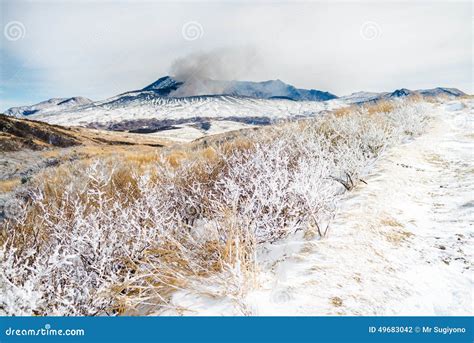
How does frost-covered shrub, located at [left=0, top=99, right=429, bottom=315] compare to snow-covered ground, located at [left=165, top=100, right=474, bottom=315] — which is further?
frost-covered shrub, located at [left=0, top=99, right=429, bottom=315]

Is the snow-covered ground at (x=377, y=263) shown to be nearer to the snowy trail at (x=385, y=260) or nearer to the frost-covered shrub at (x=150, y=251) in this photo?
the snowy trail at (x=385, y=260)

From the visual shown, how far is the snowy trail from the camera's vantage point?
2.16 m

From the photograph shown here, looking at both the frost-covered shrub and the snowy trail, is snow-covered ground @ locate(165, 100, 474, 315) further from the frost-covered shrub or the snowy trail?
the frost-covered shrub

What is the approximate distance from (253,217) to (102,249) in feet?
4.86

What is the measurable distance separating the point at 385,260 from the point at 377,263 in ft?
0.34

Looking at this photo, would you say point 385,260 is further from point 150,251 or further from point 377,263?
point 150,251

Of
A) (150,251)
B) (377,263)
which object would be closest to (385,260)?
(377,263)

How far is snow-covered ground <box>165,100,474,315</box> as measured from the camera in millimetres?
2160

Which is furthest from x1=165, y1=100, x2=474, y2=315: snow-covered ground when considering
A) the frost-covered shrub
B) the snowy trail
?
the frost-covered shrub

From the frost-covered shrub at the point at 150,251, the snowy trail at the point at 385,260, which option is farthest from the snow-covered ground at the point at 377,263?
the frost-covered shrub at the point at 150,251

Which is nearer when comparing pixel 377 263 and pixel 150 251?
pixel 377 263

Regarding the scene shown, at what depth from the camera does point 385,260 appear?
104 inches

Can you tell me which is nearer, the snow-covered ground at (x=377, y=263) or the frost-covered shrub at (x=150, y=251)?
the snow-covered ground at (x=377, y=263)

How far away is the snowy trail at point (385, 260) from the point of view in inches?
85.2
